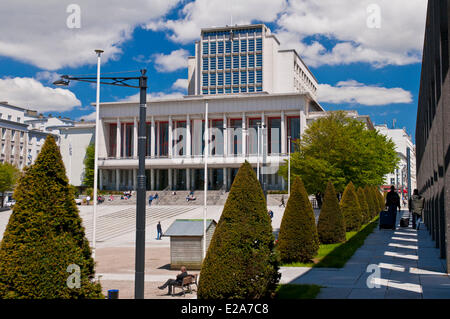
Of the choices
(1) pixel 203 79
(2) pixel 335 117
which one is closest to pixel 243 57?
(1) pixel 203 79

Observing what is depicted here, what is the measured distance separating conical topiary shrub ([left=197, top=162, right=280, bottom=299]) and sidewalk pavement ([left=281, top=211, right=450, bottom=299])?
1866 millimetres

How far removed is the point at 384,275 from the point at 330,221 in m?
8.33

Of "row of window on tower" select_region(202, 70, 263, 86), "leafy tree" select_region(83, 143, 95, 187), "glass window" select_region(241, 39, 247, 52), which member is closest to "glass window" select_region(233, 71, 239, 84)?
"row of window on tower" select_region(202, 70, 263, 86)

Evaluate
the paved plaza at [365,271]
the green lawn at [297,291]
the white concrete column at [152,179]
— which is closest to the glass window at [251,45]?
the white concrete column at [152,179]

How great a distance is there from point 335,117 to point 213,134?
44337mm

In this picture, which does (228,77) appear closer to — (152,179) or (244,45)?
(244,45)

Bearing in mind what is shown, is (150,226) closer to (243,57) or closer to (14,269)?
(14,269)

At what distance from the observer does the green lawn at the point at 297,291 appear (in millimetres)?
11383

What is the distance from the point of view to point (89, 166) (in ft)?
297

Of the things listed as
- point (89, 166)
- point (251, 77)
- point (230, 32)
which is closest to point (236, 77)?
point (251, 77)

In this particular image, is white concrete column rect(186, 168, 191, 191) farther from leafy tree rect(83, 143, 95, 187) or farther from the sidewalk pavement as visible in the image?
the sidewalk pavement

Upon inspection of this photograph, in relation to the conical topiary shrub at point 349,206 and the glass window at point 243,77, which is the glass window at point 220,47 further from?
the conical topiary shrub at point 349,206

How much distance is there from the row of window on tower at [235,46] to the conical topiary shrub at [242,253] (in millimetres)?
91703

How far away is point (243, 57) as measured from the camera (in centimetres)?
Result: 10056
